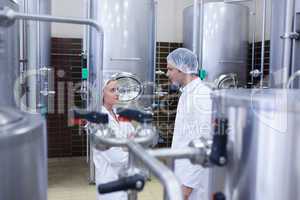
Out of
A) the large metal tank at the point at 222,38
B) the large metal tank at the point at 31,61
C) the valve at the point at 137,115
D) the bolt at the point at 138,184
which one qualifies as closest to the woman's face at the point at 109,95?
the large metal tank at the point at 31,61

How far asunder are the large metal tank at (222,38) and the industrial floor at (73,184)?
0.99 metres

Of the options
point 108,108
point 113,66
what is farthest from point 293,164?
point 113,66

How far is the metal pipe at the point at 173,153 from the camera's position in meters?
0.72

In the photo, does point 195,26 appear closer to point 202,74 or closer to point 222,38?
point 222,38

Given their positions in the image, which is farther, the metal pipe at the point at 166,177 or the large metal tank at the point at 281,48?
the large metal tank at the point at 281,48

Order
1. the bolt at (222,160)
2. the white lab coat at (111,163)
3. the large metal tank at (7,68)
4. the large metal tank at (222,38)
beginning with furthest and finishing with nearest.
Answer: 1. the large metal tank at (222,38)
2. the white lab coat at (111,163)
3. the large metal tank at (7,68)
4. the bolt at (222,160)

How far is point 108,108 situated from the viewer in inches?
61.8

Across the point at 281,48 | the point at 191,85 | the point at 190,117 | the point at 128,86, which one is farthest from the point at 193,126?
the point at 281,48

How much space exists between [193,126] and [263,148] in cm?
83

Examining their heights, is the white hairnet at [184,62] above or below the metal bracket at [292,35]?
below

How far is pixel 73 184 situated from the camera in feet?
8.91

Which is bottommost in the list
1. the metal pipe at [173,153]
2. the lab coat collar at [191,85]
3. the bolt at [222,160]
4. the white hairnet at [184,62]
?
the bolt at [222,160]

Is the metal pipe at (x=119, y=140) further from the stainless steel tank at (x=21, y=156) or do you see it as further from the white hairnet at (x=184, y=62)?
the white hairnet at (x=184, y=62)

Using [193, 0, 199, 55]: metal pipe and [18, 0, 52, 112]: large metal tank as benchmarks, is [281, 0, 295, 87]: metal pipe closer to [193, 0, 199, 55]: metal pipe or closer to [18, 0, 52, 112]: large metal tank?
[193, 0, 199, 55]: metal pipe
